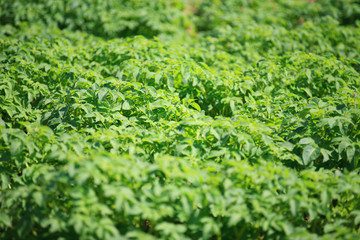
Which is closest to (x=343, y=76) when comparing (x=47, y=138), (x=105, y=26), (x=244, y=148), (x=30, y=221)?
(x=244, y=148)

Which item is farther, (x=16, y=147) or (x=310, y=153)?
(x=310, y=153)

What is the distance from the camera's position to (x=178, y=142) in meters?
2.60

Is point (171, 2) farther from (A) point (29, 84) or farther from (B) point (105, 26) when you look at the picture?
(A) point (29, 84)

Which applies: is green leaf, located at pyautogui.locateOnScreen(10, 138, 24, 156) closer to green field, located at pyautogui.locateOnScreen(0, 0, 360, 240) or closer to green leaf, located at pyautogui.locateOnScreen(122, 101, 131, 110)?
green field, located at pyautogui.locateOnScreen(0, 0, 360, 240)

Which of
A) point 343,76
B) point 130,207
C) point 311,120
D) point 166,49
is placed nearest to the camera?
point 130,207

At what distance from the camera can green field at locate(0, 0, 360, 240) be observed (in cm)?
201

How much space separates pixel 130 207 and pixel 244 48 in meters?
4.00

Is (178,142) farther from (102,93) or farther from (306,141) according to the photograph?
(306,141)

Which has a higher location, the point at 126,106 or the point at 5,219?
the point at 126,106

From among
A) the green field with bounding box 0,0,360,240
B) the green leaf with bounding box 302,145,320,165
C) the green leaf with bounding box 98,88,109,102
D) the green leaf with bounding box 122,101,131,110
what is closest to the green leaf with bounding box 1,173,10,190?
the green field with bounding box 0,0,360,240

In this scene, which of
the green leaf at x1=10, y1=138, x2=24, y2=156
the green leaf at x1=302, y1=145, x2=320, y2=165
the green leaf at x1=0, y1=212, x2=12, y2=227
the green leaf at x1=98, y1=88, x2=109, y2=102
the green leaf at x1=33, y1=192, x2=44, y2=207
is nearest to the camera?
the green leaf at x1=33, y1=192, x2=44, y2=207

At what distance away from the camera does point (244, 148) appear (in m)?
2.59

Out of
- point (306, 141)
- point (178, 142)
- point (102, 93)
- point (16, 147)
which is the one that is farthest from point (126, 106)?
point (306, 141)

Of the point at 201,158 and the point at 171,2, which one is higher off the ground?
the point at 171,2
